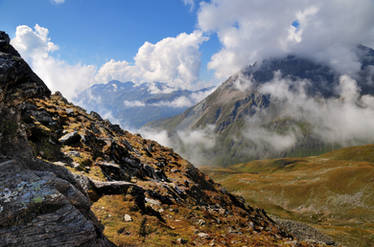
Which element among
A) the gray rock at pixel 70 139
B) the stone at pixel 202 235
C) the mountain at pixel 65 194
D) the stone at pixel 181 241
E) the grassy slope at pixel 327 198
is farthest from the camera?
the grassy slope at pixel 327 198

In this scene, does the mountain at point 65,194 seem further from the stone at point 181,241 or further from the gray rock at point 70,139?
the stone at point 181,241

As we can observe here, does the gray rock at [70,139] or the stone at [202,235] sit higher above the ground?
the gray rock at [70,139]

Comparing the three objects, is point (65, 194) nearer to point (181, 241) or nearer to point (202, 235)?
point (181, 241)

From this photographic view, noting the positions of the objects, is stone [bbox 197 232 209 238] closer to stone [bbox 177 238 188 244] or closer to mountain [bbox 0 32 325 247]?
mountain [bbox 0 32 325 247]

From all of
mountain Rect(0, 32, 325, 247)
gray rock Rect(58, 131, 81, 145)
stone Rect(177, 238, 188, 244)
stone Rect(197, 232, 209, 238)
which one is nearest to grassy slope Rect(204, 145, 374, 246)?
mountain Rect(0, 32, 325, 247)

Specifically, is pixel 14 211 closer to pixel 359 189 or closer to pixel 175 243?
pixel 175 243

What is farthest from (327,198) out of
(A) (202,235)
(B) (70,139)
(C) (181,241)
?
(B) (70,139)

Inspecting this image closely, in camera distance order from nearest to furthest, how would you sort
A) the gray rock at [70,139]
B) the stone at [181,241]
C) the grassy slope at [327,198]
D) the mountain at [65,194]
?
1. the mountain at [65,194]
2. the stone at [181,241]
3. the gray rock at [70,139]
4. the grassy slope at [327,198]

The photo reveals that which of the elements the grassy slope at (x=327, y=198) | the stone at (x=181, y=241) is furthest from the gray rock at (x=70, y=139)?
the grassy slope at (x=327, y=198)

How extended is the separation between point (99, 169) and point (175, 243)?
12.2 m

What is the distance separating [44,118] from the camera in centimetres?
2817

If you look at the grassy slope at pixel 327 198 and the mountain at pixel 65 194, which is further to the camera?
the grassy slope at pixel 327 198

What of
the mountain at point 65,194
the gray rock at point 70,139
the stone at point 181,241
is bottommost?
the stone at point 181,241

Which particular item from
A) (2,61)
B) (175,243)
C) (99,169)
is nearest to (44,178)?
(2,61)
